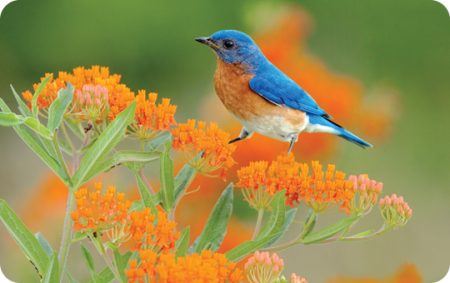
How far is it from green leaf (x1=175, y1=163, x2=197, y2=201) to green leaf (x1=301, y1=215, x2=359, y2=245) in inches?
6.6

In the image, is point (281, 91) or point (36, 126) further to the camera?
point (281, 91)

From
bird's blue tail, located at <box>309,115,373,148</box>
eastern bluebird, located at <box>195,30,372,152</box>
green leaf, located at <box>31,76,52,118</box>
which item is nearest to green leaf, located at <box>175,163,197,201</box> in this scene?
green leaf, located at <box>31,76,52,118</box>

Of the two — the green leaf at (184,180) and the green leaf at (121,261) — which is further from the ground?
the green leaf at (184,180)

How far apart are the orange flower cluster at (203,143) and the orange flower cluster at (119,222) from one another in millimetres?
137

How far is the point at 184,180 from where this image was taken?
1.07 meters

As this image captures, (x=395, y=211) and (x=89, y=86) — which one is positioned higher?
(x=89, y=86)

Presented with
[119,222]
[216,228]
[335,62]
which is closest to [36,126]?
[119,222]

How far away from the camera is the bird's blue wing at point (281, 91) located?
4.73 ft

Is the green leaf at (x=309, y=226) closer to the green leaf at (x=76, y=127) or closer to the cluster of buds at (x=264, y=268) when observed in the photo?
the cluster of buds at (x=264, y=268)

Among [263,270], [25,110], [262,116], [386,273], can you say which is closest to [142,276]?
[263,270]

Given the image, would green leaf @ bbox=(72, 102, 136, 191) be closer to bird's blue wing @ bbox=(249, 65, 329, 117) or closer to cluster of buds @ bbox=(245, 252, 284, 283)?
cluster of buds @ bbox=(245, 252, 284, 283)

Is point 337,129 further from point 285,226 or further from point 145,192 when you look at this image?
point 145,192

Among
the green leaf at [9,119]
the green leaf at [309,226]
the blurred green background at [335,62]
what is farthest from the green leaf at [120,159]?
the blurred green background at [335,62]

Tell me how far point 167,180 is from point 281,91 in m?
0.47
